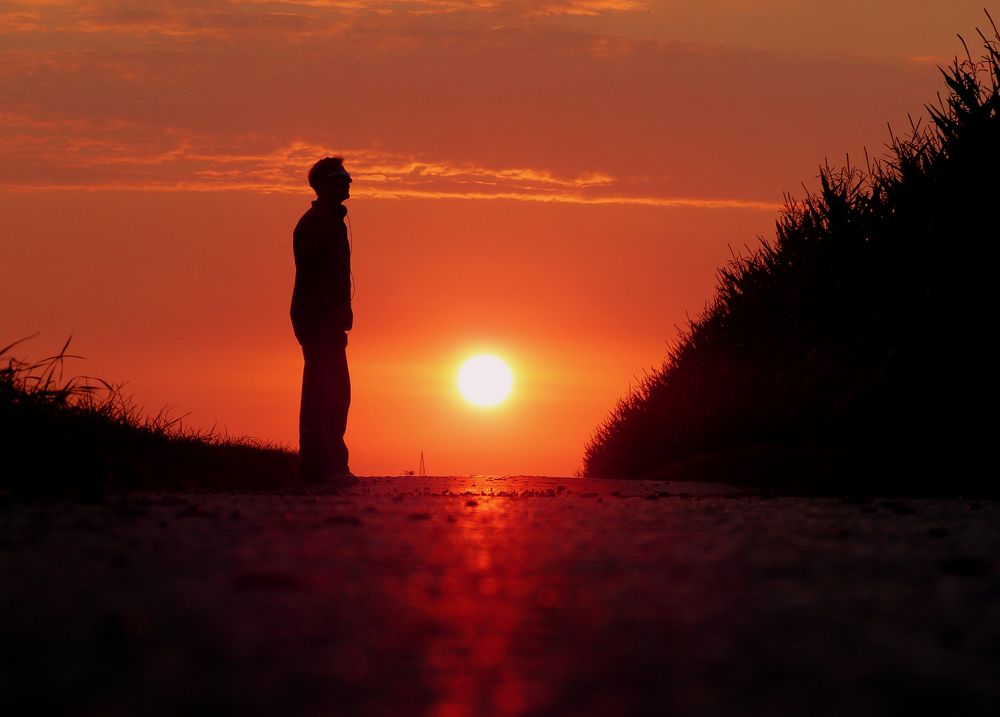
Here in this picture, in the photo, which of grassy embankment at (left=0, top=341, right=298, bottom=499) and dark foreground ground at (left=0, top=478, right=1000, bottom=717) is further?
grassy embankment at (left=0, top=341, right=298, bottom=499)

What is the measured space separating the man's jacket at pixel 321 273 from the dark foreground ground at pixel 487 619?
7344 mm

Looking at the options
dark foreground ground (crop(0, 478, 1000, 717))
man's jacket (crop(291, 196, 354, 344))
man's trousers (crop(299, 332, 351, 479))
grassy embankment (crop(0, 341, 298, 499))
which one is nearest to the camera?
dark foreground ground (crop(0, 478, 1000, 717))

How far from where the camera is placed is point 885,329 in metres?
15.7

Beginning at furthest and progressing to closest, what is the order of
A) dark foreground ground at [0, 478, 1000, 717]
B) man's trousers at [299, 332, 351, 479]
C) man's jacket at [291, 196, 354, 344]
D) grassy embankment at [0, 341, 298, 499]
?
man's trousers at [299, 332, 351, 479] < man's jacket at [291, 196, 354, 344] < grassy embankment at [0, 341, 298, 499] < dark foreground ground at [0, 478, 1000, 717]

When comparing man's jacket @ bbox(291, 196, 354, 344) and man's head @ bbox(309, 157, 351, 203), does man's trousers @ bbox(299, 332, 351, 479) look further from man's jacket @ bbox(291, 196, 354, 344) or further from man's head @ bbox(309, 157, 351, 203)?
man's head @ bbox(309, 157, 351, 203)

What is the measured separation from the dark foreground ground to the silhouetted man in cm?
733

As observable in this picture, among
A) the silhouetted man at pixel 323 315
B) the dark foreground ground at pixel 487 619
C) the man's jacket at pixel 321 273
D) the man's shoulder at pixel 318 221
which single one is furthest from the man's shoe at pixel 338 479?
the dark foreground ground at pixel 487 619

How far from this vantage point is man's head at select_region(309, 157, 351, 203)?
13.3 metres

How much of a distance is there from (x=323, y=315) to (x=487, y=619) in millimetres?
9883

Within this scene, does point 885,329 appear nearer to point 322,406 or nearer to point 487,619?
point 322,406

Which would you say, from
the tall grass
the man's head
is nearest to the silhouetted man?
the man's head

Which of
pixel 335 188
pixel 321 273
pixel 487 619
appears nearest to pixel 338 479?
pixel 321 273

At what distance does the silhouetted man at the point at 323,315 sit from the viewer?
13258mm

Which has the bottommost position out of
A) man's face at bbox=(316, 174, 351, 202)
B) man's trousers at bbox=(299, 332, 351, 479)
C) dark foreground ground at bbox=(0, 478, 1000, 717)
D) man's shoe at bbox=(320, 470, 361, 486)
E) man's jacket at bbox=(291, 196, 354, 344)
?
dark foreground ground at bbox=(0, 478, 1000, 717)
